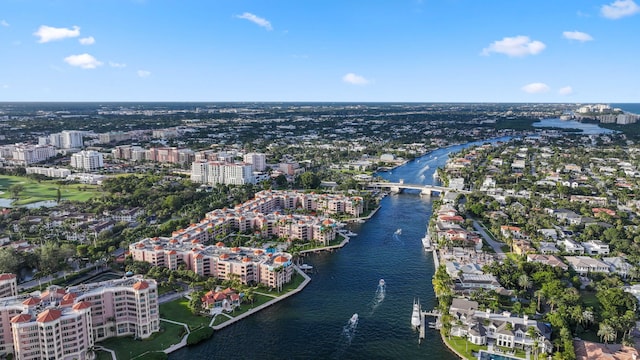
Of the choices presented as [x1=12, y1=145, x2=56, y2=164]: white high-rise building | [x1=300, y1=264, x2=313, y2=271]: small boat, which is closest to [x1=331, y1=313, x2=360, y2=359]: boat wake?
[x1=300, y1=264, x2=313, y2=271]: small boat

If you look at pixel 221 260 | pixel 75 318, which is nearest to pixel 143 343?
pixel 75 318

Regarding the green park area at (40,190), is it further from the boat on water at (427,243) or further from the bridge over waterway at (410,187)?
the boat on water at (427,243)

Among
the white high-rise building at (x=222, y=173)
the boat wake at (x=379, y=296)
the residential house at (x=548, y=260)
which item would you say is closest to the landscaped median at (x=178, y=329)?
the boat wake at (x=379, y=296)

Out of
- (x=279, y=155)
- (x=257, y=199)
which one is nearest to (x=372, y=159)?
(x=279, y=155)

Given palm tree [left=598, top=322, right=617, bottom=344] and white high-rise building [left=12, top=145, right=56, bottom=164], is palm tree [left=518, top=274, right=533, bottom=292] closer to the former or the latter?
palm tree [left=598, top=322, right=617, bottom=344]

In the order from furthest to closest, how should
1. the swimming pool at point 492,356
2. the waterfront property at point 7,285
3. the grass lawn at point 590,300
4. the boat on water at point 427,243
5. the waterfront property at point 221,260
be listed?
the boat on water at point 427,243 → the waterfront property at point 221,260 → the grass lawn at point 590,300 → the waterfront property at point 7,285 → the swimming pool at point 492,356

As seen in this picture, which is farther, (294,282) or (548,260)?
(548,260)

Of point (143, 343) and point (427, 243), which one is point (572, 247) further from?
point (143, 343)
